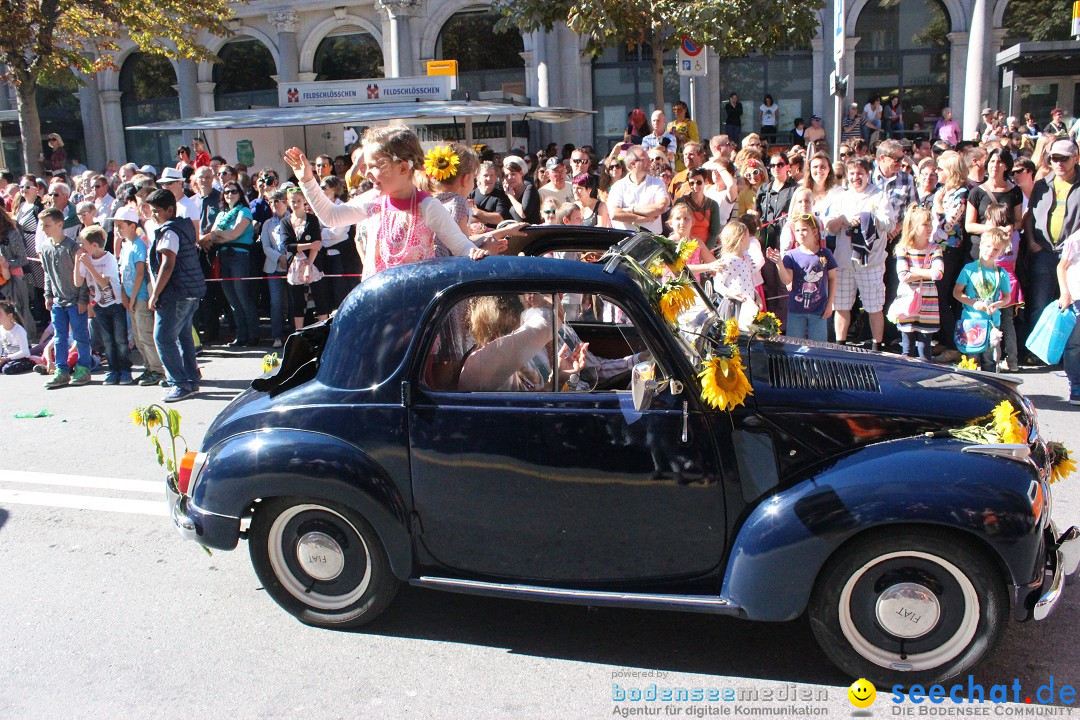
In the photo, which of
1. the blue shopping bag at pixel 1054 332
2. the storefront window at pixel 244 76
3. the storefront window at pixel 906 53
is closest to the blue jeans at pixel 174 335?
the blue shopping bag at pixel 1054 332

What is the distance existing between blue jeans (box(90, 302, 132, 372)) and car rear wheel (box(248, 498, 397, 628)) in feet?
20.2

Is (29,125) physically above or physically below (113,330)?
above

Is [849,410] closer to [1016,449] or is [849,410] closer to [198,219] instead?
[1016,449]

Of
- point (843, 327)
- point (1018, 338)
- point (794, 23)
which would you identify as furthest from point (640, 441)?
point (794, 23)

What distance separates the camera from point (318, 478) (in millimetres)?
3922

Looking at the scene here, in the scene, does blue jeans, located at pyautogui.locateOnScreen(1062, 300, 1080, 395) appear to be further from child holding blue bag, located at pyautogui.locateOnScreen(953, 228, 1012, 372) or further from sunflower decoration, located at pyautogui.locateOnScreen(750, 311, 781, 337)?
sunflower decoration, located at pyautogui.locateOnScreen(750, 311, 781, 337)

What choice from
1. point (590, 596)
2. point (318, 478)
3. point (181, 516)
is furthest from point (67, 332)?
point (590, 596)

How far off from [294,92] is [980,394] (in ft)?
54.8

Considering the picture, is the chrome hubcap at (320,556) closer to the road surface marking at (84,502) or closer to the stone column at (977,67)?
the road surface marking at (84,502)

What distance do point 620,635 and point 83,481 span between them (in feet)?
13.7

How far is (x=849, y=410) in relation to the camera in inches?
145

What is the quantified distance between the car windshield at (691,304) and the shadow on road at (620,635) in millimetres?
1229

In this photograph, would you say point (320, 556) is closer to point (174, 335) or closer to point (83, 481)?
point (83, 481)

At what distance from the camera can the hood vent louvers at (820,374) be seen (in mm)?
3785
